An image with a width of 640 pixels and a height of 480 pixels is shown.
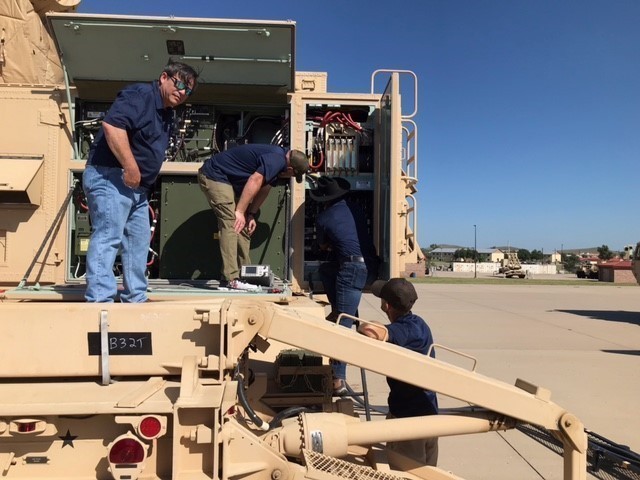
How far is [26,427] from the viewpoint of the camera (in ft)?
5.70

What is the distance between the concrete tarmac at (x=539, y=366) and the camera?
3.51 meters

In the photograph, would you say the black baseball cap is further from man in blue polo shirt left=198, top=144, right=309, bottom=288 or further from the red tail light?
the red tail light

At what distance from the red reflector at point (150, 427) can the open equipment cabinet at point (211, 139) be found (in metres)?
2.33

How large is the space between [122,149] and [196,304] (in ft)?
3.39

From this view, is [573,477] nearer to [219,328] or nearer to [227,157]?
[219,328]

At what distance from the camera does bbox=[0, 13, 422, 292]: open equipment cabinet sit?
3848mm

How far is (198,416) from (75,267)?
10.5 ft

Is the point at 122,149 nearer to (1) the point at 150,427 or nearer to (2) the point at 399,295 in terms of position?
(1) the point at 150,427

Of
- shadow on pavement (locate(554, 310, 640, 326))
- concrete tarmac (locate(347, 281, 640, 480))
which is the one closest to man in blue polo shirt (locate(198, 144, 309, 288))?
concrete tarmac (locate(347, 281, 640, 480))

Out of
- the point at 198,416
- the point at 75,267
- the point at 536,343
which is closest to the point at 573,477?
the point at 198,416

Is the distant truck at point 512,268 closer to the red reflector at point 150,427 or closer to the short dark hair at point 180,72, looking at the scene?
the short dark hair at point 180,72

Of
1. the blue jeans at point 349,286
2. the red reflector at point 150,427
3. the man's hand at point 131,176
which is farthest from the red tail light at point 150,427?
the blue jeans at point 349,286

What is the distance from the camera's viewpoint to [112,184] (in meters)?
2.66

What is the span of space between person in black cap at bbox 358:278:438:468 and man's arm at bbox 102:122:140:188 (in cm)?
156
